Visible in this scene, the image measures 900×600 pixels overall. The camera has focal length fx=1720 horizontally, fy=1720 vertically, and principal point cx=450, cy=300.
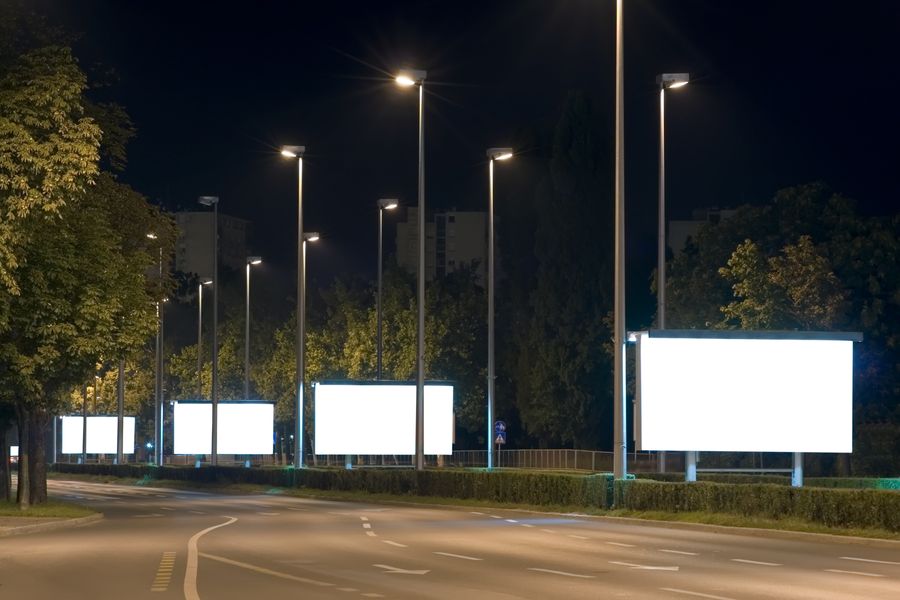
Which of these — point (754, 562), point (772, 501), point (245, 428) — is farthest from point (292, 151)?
point (754, 562)

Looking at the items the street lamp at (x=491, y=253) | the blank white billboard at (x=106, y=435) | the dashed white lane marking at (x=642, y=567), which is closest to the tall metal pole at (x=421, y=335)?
the street lamp at (x=491, y=253)

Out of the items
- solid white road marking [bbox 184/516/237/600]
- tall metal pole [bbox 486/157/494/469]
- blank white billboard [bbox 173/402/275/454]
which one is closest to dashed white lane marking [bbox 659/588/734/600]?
solid white road marking [bbox 184/516/237/600]

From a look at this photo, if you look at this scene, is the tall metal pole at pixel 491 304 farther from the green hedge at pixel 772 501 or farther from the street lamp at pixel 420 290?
the green hedge at pixel 772 501

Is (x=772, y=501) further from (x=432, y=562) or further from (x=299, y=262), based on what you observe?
(x=299, y=262)

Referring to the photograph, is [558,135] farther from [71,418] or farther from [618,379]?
[618,379]

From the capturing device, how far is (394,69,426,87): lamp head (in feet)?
171

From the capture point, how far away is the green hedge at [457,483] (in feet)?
140

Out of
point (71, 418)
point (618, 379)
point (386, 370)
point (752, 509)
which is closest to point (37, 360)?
point (618, 379)

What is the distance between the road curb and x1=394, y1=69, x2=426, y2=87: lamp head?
16420mm

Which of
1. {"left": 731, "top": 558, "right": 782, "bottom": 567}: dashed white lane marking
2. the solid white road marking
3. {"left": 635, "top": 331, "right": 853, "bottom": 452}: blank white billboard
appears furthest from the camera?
{"left": 635, "top": 331, "right": 853, "bottom": 452}: blank white billboard

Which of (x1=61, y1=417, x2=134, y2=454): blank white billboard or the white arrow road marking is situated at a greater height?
(x1=61, y1=417, x2=134, y2=454): blank white billboard

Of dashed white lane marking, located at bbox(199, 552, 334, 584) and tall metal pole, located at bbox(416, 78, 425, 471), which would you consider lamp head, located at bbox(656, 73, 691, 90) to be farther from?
dashed white lane marking, located at bbox(199, 552, 334, 584)

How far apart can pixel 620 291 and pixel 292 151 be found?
1096 inches

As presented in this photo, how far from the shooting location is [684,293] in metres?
79.1
